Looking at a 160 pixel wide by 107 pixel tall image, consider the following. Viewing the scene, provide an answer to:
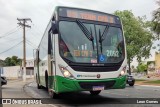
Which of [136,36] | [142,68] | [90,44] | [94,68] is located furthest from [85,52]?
[142,68]

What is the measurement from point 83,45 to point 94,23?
1.13m

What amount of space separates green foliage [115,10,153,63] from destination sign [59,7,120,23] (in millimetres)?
37723

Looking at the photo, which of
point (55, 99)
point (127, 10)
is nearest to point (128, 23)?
point (127, 10)

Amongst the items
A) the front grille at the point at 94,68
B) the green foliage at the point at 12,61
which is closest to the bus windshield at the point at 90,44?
the front grille at the point at 94,68

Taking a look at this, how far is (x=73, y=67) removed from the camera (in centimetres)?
1193

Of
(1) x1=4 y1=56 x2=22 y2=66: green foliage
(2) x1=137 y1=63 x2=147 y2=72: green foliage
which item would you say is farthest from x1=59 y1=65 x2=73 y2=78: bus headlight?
(1) x1=4 y1=56 x2=22 y2=66: green foliage

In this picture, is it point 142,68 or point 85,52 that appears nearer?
point 85,52

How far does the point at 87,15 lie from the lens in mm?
12969

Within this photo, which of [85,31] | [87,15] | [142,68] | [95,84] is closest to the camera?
[95,84]

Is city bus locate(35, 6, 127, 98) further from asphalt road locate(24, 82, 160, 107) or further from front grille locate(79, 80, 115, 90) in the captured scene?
asphalt road locate(24, 82, 160, 107)

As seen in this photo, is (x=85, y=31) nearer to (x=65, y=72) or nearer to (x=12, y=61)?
(x=65, y=72)

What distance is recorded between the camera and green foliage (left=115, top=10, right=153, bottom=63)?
51.8 metres

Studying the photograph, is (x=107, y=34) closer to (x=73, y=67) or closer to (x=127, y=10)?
(x=73, y=67)

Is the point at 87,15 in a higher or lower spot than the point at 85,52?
higher
